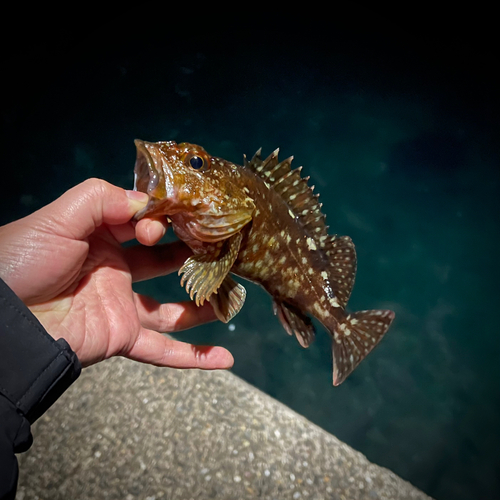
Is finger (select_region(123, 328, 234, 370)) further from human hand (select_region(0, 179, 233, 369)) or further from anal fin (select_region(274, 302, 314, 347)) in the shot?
anal fin (select_region(274, 302, 314, 347))

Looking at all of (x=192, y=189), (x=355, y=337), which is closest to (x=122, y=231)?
(x=192, y=189)

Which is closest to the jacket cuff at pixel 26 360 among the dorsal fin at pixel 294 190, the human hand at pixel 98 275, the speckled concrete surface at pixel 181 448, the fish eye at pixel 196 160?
the human hand at pixel 98 275

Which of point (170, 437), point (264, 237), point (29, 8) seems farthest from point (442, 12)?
point (170, 437)

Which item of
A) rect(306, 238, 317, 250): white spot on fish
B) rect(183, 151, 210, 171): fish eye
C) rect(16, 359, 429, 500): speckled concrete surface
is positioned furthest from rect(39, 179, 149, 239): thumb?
rect(16, 359, 429, 500): speckled concrete surface

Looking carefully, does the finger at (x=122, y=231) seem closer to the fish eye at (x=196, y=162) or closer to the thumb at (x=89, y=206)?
the thumb at (x=89, y=206)

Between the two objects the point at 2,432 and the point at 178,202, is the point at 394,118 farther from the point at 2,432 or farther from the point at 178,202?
the point at 2,432
